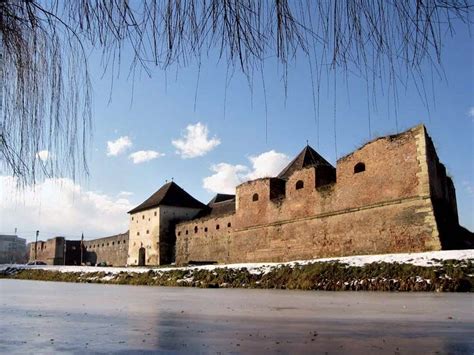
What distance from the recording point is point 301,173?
21.6 m

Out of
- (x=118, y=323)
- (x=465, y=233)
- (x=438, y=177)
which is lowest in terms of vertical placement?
(x=118, y=323)

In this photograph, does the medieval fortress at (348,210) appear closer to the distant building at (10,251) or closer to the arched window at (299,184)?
the arched window at (299,184)

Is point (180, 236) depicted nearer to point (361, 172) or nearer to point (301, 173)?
point (301, 173)

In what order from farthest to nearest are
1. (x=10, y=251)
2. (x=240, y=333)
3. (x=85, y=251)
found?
1. (x=10, y=251)
2. (x=85, y=251)
3. (x=240, y=333)

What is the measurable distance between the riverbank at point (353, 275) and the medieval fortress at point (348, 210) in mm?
3315

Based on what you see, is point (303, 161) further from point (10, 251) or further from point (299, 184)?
point (10, 251)

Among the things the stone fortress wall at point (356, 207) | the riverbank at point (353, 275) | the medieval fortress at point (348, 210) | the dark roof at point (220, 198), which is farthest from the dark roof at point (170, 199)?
the riverbank at point (353, 275)

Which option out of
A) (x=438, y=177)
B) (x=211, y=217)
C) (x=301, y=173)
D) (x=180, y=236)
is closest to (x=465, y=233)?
(x=438, y=177)

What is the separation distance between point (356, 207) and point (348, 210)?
17.1 inches

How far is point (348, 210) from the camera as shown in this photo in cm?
1909

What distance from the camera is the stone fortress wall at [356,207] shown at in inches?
650

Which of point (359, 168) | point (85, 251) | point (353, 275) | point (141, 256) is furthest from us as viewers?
point (85, 251)

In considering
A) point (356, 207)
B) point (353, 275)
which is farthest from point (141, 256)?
point (353, 275)

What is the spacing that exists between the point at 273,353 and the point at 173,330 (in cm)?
125
